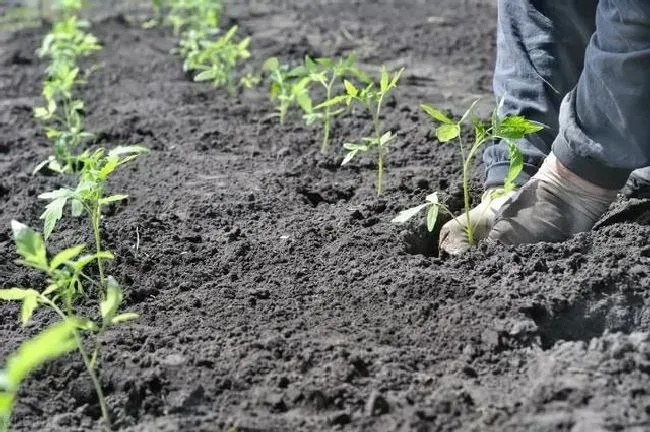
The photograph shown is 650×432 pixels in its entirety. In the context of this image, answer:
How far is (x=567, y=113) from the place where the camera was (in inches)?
123

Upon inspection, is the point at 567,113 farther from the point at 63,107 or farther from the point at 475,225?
the point at 63,107

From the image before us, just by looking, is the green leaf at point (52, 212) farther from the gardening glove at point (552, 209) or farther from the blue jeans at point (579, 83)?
the blue jeans at point (579, 83)

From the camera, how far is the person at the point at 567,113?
2.91 m

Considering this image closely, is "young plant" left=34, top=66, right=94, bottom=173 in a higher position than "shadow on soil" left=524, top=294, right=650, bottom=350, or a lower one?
lower

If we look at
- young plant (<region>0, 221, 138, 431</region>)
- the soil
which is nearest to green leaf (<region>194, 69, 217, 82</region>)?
the soil

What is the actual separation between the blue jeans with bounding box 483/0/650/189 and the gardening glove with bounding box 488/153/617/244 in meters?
0.05

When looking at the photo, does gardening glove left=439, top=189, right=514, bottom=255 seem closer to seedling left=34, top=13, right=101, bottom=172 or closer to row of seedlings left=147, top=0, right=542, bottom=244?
row of seedlings left=147, top=0, right=542, bottom=244

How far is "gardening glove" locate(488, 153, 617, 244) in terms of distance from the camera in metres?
3.16

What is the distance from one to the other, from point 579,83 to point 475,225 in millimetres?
531

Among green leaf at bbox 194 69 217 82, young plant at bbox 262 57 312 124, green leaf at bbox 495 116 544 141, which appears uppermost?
green leaf at bbox 495 116 544 141

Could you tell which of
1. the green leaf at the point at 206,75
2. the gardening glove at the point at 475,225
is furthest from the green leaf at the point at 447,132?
the green leaf at the point at 206,75

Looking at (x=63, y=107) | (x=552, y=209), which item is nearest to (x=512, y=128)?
(x=552, y=209)

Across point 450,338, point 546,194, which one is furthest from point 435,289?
point 546,194

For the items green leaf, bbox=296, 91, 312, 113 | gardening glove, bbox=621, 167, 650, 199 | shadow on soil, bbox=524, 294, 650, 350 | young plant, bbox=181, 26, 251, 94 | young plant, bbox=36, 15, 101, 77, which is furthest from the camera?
young plant, bbox=36, 15, 101, 77
